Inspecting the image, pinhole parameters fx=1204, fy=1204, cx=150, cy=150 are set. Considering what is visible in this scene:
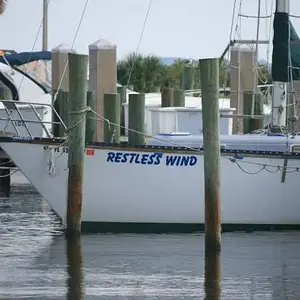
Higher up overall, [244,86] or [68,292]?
[244,86]

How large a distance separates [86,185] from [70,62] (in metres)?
2.61

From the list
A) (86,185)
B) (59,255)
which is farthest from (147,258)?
(86,185)

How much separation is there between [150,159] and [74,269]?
4338 mm

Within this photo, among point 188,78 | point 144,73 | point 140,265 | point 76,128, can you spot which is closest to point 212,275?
point 140,265

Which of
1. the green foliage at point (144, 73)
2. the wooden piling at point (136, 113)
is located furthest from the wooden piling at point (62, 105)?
the green foliage at point (144, 73)

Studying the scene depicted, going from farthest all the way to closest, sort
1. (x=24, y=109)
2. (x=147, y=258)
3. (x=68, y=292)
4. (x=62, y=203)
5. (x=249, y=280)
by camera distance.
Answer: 1. (x=24, y=109)
2. (x=62, y=203)
3. (x=147, y=258)
4. (x=249, y=280)
5. (x=68, y=292)

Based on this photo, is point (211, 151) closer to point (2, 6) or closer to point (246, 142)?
point (246, 142)

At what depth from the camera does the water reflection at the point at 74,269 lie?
15.7 metres

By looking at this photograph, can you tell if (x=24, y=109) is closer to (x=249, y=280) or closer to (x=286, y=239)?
(x=286, y=239)

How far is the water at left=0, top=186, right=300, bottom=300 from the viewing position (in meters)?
16.0

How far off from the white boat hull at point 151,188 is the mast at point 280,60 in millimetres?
1549

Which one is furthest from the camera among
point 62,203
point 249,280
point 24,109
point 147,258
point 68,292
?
point 24,109

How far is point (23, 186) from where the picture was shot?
32625 mm

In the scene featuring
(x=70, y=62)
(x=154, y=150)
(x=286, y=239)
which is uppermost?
(x=70, y=62)
